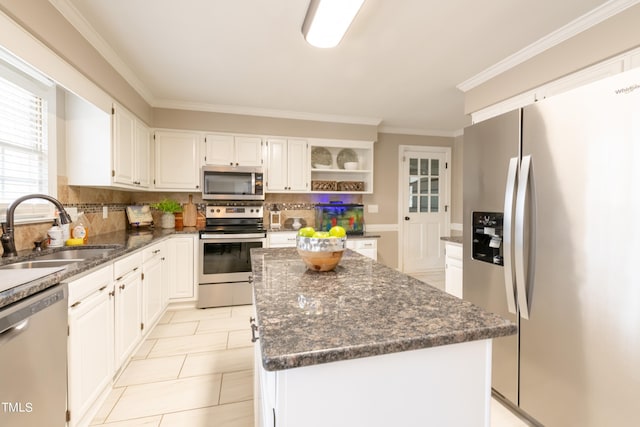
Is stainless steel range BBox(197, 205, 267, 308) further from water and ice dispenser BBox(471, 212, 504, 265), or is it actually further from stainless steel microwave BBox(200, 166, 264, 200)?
water and ice dispenser BBox(471, 212, 504, 265)

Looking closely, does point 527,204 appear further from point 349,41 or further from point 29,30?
point 29,30

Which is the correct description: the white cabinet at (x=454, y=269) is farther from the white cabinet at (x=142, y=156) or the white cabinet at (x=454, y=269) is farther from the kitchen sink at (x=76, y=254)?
the white cabinet at (x=142, y=156)

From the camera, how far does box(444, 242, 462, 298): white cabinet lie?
250 centimetres

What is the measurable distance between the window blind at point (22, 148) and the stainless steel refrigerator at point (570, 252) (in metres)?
3.13

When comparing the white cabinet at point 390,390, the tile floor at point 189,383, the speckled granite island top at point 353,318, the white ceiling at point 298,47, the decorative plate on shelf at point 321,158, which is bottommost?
the tile floor at point 189,383

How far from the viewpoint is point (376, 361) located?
2.32 ft

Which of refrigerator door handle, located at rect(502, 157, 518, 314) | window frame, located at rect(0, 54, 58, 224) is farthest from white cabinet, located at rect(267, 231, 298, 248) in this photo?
refrigerator door handle, located at rect(502, 157, 518, 314)

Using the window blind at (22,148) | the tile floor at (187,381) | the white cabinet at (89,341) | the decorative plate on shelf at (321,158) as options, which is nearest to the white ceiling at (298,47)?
the window blind at (22,148)

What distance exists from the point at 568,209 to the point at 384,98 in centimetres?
249

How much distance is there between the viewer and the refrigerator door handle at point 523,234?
60.4 inches

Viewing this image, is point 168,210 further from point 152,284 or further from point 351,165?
point 351,165

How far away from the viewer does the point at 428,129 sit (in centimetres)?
486

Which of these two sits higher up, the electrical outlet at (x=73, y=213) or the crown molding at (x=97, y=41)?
the crown molding at (x=97, y=41)

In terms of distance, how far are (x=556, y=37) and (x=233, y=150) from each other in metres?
3.34
